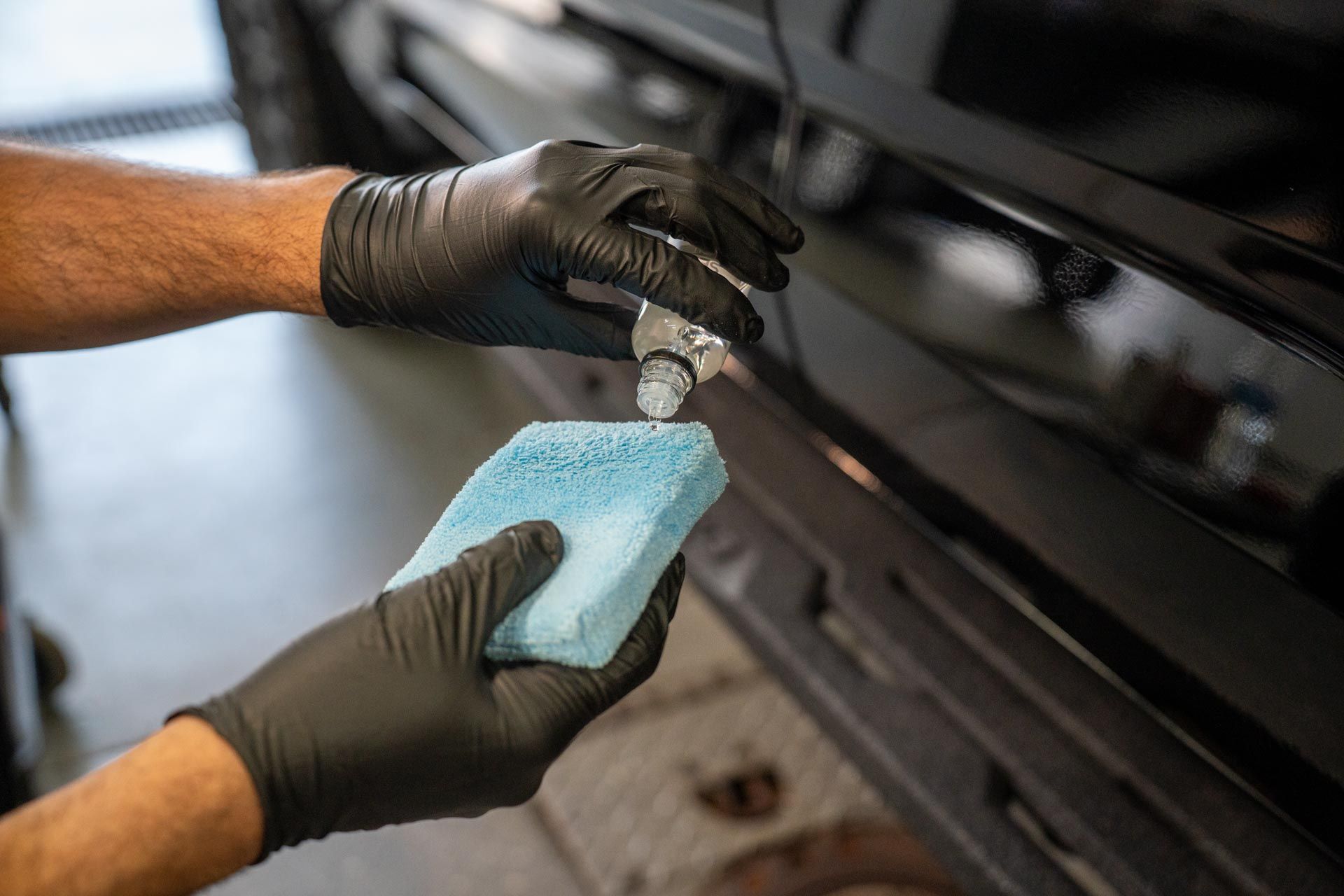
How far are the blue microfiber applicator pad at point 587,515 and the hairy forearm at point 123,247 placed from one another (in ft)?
1.15

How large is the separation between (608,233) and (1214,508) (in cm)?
48

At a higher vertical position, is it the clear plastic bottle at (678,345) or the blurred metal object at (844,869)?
the clear plastic bottle at (678,345)

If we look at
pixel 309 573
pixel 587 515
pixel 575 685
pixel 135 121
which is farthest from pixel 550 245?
pixel 135 121

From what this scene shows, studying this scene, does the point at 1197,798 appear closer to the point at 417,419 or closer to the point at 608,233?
the point at 608,233

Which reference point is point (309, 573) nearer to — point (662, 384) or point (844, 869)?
point (844, 869)

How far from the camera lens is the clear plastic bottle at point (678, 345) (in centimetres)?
69

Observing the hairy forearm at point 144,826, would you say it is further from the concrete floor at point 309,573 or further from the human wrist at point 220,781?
the concrete floor at point 309,573

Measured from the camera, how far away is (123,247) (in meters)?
0.98

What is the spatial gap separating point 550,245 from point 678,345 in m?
0.13

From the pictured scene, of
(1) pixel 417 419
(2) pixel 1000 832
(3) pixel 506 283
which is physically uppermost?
(3) pixel 506 283

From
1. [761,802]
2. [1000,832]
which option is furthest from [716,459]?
[761,802]

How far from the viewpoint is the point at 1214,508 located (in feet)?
2.27

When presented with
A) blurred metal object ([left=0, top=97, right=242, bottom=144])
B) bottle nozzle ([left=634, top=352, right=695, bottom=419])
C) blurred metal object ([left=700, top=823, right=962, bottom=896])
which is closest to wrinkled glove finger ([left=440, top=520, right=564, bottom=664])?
bottle nozzle ([left=634, top=352, right=695, bottom=419])

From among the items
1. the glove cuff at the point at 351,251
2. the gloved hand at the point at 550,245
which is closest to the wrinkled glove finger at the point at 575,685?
the gloved hand at the point at 550,245
